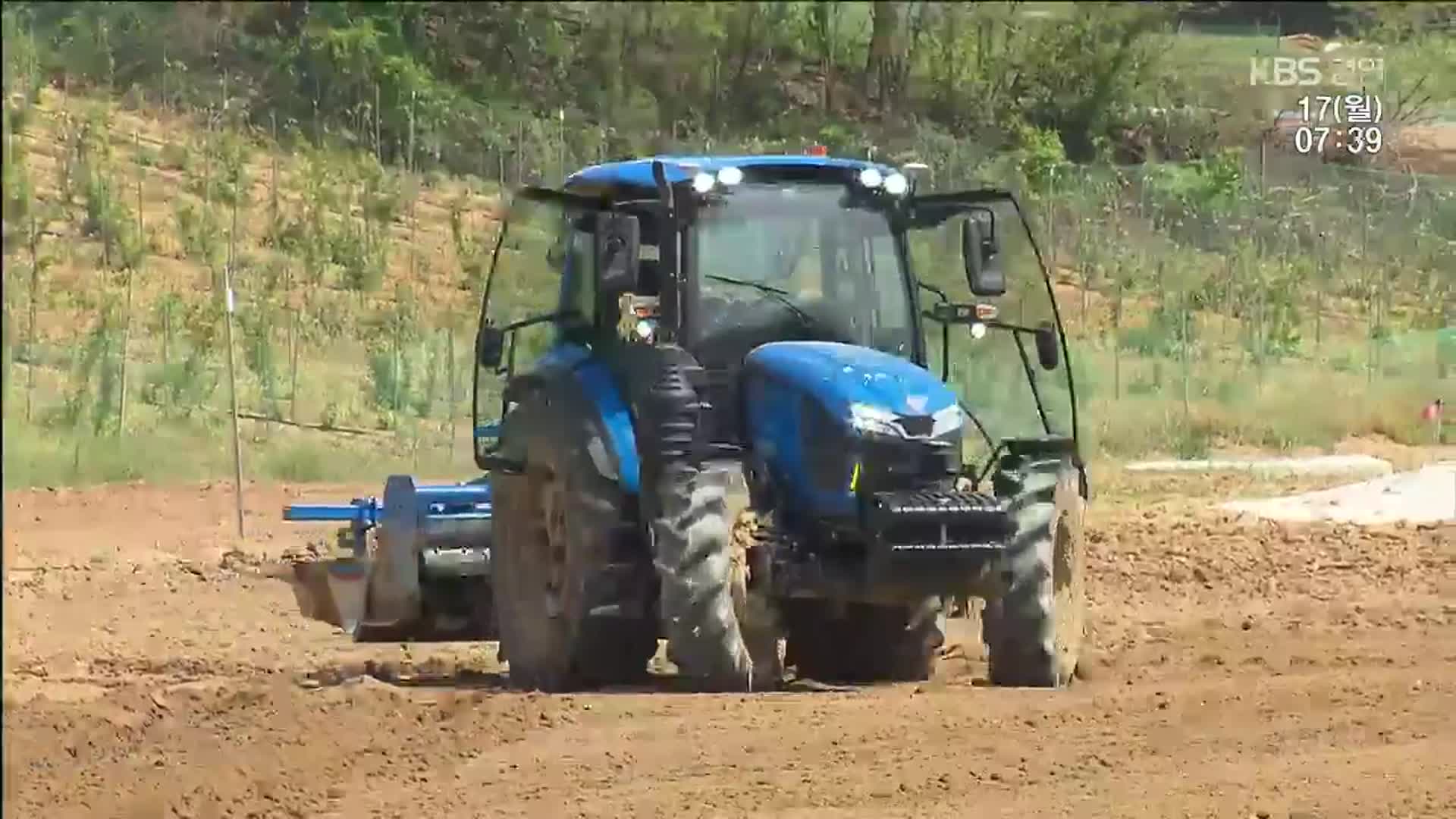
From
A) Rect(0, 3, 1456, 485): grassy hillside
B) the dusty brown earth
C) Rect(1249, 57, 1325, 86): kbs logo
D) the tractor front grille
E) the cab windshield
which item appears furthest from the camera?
Rect(1249, 57, 1325, 86): kbs logo

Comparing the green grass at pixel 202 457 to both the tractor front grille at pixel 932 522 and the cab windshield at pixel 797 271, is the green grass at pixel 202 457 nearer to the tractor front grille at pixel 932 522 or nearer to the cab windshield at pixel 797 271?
the cab windshield at pixel 797 271

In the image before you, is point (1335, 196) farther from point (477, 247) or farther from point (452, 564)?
point (452, 564)

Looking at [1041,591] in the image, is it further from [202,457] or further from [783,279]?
[202,457]

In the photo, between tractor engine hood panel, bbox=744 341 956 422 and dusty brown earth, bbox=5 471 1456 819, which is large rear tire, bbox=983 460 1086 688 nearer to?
dusty brown earth, bbox=5 471 1456 819

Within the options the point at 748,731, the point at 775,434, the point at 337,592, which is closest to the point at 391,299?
the point at 337,592

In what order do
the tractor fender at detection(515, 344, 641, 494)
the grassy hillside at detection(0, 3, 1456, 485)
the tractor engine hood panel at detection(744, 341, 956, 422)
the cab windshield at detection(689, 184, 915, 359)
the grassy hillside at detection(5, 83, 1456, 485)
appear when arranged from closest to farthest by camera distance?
the tractor engine hood panel at detection(744, 341, 956, 422) → the tractor fender at detection(515, 344, 641, 494) → the cab windshield at detection(689, 184, 915, 359) → the grassy hillside at detection(5, 83, 1456, 485) → the grassy hillside at detection(0, 3, 1456, 485)

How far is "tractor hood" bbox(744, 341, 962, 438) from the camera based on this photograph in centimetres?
915

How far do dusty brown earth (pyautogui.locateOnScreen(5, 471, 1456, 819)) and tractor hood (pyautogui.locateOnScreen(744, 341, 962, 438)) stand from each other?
1.02 m

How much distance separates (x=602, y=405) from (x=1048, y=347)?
1773 millimetres

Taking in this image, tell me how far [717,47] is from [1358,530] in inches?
884

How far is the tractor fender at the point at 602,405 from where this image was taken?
9531 millimetres

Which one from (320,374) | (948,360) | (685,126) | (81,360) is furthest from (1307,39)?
(948,360)

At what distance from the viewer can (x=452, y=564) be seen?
37.0 feet

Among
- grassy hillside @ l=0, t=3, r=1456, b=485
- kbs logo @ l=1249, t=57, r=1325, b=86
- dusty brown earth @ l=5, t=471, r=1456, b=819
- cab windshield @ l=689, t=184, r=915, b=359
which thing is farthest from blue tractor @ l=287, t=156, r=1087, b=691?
kbs logo @ l=1249, t=57, r=1325, b=86
